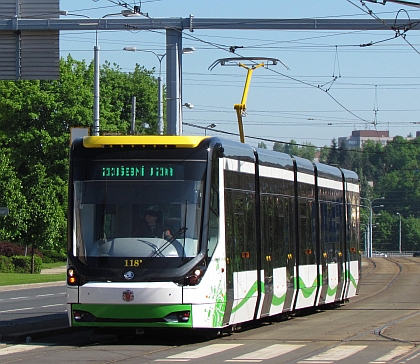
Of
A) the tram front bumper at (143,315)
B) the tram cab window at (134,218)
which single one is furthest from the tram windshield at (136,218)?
the tram front bumper at (143,315)

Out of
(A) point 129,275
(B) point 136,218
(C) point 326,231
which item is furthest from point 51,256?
(A) point 129,275

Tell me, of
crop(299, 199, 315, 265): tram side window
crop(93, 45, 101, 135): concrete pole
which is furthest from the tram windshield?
crop(93, 45, 101, 135): concrete pole

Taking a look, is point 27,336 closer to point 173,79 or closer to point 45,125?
point 173,79

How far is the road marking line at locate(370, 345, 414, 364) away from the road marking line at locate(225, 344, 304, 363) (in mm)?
1338

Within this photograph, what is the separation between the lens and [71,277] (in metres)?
14.5

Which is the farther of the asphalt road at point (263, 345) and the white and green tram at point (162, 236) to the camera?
the white and green tram at point (162, 236)

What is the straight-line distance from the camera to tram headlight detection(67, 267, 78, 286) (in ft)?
47.2

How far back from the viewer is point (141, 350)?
45.6 ft

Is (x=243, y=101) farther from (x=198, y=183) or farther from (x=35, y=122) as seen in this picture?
(x=35, y=122)

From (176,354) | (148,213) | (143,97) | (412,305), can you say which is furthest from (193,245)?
(143,97)

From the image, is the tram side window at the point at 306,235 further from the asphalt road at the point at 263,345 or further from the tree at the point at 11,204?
the tree at the point at 11,204

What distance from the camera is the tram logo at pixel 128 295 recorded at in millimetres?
14047

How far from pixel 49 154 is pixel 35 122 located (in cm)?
229

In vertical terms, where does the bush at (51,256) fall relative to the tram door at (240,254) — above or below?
above
